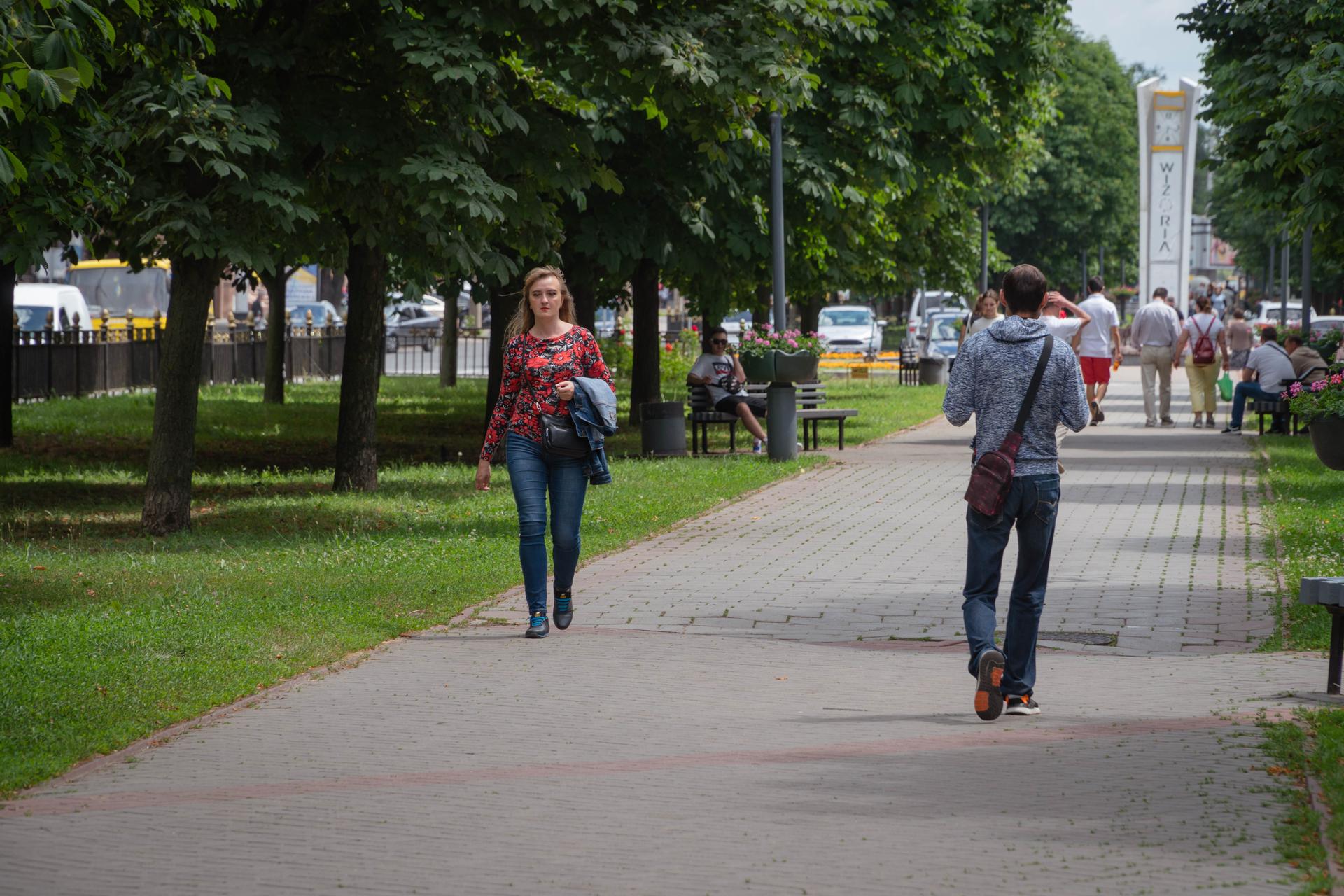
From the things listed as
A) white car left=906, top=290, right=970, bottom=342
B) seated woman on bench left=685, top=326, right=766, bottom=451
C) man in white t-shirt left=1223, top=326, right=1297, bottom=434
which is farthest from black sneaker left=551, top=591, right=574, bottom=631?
white car left=906, top=290, right=970, bottom=342

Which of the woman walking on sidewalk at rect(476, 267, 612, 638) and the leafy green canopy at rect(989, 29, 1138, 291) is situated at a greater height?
the leafy green canopy at rect(989, 29, 1138, 291)

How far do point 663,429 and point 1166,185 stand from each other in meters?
28.5

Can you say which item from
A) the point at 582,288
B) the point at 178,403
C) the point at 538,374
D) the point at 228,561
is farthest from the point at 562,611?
the point at 582,288

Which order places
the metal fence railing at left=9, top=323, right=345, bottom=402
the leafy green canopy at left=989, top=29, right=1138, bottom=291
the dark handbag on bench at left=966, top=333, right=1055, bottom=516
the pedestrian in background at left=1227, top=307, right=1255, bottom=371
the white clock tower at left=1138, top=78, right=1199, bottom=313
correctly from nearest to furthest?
1. the dark handbag on bench at left=966, top=333, right=1055, bottom=516
2. the pedestrian in background at left=1227, top=307, right=1255, bottom=371
3. the metal fence railing at left=9, top=323, right=345, bottom=402
4. the white clock tower at left=1138, top=78, right=1199, bottom=313
5. the leafy green canopy at left=989, top=29, right=1138, bottom=291

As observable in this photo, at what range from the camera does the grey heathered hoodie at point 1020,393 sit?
→ 716 centimetres

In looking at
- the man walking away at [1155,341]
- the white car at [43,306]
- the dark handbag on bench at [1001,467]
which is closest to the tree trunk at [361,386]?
the dark handbag on bench at [1001,467]

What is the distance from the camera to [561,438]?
9133mm

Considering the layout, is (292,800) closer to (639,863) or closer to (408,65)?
(639,863)

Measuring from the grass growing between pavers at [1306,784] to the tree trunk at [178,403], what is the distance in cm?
920

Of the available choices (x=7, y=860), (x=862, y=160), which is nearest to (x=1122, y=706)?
(x=7, y=860)

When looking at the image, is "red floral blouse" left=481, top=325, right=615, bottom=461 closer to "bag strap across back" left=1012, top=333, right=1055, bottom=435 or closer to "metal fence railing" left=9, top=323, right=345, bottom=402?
"bag strap across back" left=1012, top=333, right=1055, bottom=435

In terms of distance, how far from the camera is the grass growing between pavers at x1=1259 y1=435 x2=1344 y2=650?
9.13 m

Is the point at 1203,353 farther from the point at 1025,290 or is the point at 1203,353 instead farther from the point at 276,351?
the point at 1025,290

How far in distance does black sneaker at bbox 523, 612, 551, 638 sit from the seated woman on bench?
12.1 m
